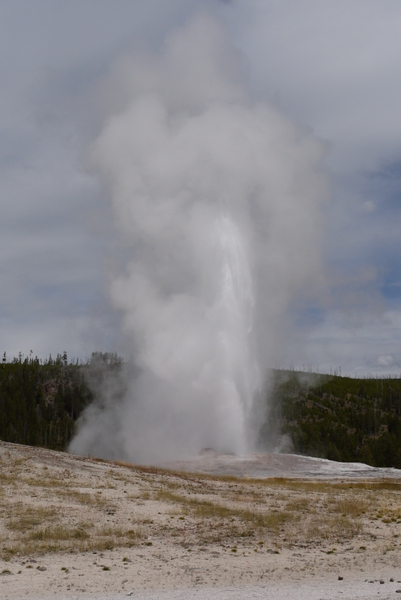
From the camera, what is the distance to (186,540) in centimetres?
1292

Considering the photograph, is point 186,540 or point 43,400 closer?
point 186,540

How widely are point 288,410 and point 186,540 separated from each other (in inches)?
4365

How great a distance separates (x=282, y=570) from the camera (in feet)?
34.2

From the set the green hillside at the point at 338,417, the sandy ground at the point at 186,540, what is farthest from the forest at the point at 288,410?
the sandy ground at the point at 186,540

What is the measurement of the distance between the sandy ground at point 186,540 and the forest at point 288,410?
4171cm

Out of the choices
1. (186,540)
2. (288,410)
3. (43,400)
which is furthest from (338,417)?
(186,540)

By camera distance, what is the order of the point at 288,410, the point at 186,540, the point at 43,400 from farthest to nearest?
the point at 288,410
the point at 43,400
the point at 186,540

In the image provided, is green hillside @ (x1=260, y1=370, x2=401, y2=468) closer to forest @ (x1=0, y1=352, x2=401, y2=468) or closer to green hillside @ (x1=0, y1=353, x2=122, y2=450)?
forest @ (x1=0, y1=352, x2=401, y2=468)

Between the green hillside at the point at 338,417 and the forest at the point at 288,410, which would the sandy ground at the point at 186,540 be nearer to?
the green hillside at the point at 338,417

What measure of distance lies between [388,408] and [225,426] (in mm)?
97597

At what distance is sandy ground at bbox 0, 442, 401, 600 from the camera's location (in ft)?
30.7

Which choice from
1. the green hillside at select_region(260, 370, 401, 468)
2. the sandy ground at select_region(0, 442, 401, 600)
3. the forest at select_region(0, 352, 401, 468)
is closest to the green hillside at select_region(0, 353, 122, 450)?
the forest at select_region(0, 352, 401, 468)

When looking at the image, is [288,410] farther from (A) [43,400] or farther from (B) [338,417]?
(A) [43,400]

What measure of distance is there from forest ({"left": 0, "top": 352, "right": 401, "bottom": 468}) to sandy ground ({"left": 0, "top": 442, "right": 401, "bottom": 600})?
41705mm
